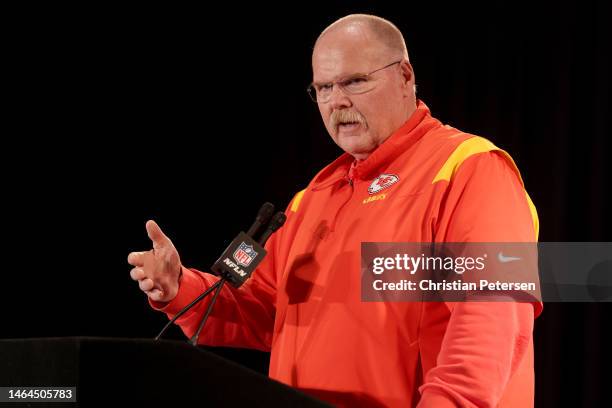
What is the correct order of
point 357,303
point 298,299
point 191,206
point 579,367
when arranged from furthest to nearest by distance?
point 191,206, point 579,367, point 298,299, point 357,303

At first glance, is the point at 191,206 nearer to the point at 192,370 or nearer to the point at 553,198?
the point at 553,198

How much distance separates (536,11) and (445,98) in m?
0.47

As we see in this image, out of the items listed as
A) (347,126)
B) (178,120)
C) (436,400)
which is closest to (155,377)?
(436,400)

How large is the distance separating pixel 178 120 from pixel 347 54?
63.6 inches

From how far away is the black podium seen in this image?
1112mm

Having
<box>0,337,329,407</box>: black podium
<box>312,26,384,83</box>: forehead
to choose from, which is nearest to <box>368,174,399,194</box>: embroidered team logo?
<box>312,26,384,83</box>: forehead

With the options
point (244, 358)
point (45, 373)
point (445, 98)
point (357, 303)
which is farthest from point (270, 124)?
point (45, 373)

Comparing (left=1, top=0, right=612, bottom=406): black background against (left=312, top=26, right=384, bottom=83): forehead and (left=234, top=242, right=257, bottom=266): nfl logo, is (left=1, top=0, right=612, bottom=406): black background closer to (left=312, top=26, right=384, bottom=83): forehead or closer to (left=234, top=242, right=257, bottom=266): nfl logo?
(left=312, top=26, right=384, bottom=83): forehead

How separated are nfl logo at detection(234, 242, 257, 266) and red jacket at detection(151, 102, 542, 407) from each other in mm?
192

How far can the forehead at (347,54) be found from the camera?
197 centimetres

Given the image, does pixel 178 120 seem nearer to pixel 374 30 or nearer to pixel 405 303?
pixel 374 30

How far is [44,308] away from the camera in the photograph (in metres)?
3.30

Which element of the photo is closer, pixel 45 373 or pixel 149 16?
pixel 45 373

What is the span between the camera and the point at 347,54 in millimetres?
1975
